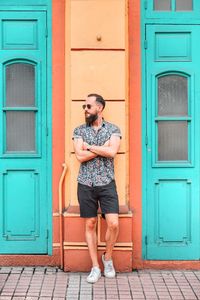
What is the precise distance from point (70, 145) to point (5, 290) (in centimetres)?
182

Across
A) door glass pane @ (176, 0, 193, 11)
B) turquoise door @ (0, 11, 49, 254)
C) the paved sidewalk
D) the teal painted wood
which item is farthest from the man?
door glass pane @ (176, 0, 193, 11)

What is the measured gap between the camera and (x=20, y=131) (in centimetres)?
635

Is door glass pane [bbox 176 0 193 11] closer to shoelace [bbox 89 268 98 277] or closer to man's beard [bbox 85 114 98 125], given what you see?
man's beard [bbox 85 114 98 125]

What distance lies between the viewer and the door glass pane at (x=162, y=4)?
6301 millimetres

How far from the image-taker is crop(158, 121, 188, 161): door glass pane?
20.7ft

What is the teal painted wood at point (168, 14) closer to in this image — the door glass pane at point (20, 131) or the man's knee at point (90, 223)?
the door glass pane at point (20, 131)

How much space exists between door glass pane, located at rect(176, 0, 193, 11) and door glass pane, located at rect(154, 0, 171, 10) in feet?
0.37

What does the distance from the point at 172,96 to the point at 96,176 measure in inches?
56.7

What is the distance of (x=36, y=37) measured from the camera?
20.6ft

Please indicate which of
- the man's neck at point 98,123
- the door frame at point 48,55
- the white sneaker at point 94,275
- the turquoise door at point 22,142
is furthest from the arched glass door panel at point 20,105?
the white sneaker at point 94,275

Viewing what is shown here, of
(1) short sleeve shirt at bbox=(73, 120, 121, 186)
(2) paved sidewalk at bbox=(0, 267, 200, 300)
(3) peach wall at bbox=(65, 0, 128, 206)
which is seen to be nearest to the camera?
(2) paved sidewalk at bbox=(0, 267, 200, 300)

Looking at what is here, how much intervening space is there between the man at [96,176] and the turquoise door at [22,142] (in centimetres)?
65

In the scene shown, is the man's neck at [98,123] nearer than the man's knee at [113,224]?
No

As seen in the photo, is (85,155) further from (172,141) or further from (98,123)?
(172,141)
